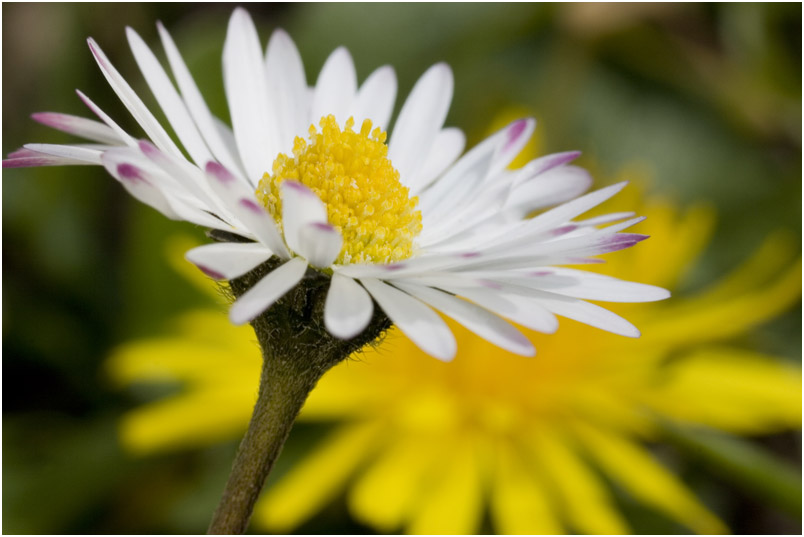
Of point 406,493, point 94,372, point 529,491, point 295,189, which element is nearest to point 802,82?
point 529,491

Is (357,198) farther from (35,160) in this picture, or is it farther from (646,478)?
(646,478)

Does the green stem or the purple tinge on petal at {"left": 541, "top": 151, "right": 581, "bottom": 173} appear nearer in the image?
the green stem

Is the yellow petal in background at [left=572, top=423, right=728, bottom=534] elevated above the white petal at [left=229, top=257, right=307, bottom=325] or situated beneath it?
situated beneath

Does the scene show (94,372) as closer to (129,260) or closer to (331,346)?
(129,260)

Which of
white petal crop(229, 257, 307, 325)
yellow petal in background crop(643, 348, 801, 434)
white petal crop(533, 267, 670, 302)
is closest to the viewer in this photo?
white petal crop(229, 257, 307, 325)

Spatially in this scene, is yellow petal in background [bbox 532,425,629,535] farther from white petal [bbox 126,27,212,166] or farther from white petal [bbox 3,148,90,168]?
white petal [bbox 3,148,90,168]

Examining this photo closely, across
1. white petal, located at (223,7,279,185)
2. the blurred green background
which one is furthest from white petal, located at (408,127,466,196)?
the blurred green background

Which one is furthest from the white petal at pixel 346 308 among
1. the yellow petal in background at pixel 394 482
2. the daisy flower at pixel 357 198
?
the yellow petal in background at pixel 394 482
